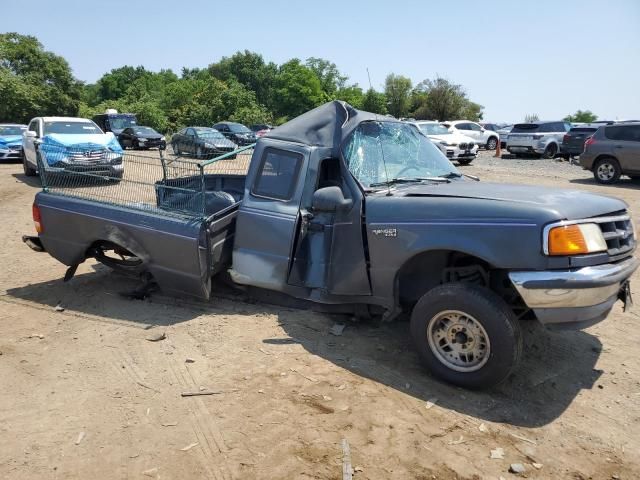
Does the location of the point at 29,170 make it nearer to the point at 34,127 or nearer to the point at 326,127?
the point at 34,127

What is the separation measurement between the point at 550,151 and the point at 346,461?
23.6 metres

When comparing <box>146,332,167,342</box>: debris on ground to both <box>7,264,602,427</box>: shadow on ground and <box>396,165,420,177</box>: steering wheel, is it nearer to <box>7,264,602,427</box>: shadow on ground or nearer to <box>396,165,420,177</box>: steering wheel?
<box>7,264,602,427</box>: shadow on ground

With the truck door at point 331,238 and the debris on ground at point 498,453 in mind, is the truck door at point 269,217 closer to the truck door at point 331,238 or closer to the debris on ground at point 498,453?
the truck door at point 331,238

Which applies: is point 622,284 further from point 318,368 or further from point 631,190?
point 631,190

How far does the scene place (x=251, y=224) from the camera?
15.2ft

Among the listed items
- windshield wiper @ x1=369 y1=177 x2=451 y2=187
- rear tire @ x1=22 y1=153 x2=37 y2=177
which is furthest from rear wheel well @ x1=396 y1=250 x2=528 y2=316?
rear tire @ x1=22 y1=153 x2=37 y2=177

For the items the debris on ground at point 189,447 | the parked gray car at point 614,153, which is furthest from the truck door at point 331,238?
the parked gray car at point 614,153

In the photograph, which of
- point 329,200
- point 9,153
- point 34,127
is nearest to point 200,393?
point 329,200

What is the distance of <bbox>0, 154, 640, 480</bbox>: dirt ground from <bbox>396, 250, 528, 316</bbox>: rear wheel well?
0.51 metres

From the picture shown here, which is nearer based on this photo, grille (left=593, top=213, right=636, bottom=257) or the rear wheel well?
Answer: grille (left=593, top=213, right=636, bottom=257)

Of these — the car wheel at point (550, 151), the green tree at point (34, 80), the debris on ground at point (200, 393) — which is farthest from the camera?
the green tree at point (34, 80)

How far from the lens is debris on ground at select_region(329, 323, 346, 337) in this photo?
177 inches

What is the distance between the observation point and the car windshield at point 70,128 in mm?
14219

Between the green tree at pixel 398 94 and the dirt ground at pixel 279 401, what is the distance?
5439cm
